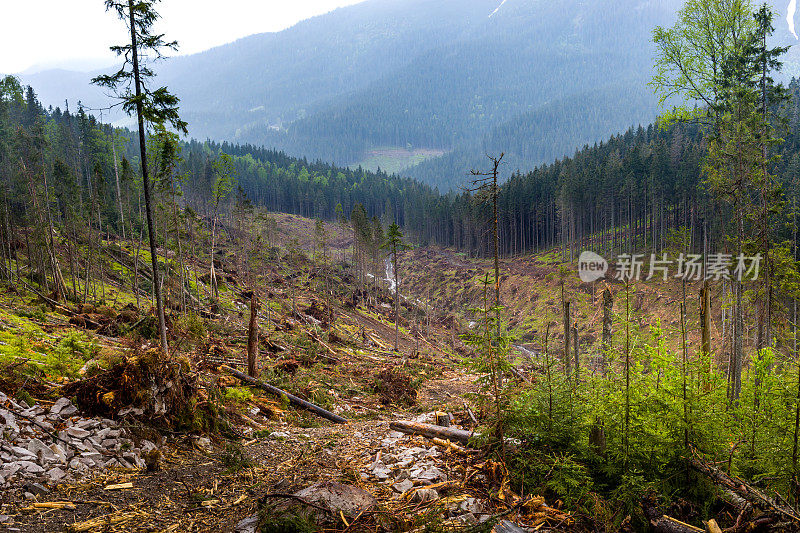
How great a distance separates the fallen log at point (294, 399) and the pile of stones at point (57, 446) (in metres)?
6.52

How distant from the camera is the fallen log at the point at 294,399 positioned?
1379 cm

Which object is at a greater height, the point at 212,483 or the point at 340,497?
the point at 340,497

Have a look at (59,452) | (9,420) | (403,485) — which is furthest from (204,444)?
(403,485)

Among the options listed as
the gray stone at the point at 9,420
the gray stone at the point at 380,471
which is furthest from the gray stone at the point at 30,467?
the gray stone at the point at 380,471

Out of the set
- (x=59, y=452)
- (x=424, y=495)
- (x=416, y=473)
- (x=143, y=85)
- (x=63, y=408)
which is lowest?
(x=416, y=473)

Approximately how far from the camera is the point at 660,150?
64312 mm

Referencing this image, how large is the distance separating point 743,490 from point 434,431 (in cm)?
613

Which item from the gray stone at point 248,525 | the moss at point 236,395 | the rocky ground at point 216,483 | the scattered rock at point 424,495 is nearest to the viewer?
the gray stone at point 248,525

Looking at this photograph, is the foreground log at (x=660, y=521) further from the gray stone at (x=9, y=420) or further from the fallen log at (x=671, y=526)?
the gray stone at (x=9, y=420)

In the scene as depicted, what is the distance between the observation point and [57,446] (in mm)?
6816

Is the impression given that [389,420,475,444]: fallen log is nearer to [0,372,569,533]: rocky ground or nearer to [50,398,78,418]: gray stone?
[0,372,569,533]: rocky ground

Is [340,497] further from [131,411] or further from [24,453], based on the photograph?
[131,411]

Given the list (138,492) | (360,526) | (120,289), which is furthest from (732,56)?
(120,289)

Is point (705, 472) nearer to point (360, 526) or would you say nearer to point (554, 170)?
point (360, 526)
